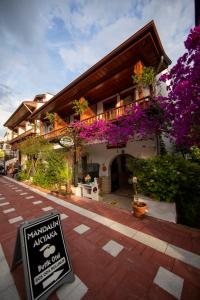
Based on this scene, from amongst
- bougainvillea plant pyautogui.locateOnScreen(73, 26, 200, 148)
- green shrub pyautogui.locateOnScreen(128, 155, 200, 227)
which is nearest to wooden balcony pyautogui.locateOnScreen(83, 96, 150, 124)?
bougainvillea plant pyautogui.locateOnScreen(73, 26, 200, 148)

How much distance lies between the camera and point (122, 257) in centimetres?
284

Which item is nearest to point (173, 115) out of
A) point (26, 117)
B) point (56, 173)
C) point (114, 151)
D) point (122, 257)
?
point (122, 257)

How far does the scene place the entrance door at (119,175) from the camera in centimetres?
971

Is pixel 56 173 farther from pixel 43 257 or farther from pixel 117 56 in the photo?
pixel 117 56

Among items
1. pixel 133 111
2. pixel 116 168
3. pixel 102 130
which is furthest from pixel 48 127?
pixel 133 111

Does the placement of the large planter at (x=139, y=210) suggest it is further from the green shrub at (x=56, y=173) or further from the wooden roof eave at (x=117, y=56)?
the wooden roof eave at (x=117, y=56)

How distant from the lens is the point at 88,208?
18.4 ft

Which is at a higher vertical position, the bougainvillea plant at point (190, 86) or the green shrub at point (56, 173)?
the bougainvillea plant at point (190, 86)

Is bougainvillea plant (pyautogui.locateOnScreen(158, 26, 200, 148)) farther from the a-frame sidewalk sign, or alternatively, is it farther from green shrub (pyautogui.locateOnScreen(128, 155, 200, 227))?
the a-frame sidewalk sign

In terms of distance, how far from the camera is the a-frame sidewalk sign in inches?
76.1

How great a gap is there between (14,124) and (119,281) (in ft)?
80.8

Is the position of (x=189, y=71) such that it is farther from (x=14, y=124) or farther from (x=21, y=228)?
(x=14, y=124)

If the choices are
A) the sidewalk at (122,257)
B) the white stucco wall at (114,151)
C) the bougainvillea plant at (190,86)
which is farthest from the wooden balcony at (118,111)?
the sidewalk at (122,257)

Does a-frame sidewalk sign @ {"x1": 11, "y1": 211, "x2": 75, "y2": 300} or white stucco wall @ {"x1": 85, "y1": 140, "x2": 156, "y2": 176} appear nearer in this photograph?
a-frame sidewalk sign @ {"x1": 11, "y1": 211, "x2": 75, "y2": 300}
